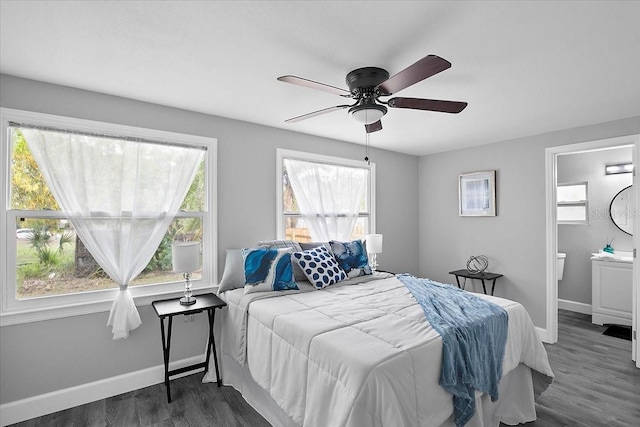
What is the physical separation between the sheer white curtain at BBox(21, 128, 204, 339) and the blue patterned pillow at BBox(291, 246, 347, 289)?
4.32 feet

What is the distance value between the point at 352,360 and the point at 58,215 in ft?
8.51

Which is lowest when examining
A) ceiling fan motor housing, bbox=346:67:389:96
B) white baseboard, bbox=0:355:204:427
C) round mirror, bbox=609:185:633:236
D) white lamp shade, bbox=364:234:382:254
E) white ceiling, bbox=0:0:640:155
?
white baseboard, bbox=0:355:204:427

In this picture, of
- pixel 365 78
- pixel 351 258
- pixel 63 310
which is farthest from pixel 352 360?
pixel 63 310

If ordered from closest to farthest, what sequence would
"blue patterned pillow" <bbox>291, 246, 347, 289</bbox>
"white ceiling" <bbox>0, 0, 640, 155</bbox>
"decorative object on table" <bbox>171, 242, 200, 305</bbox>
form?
"white ceiling" <bbox>0, 0, 640, 155</bbox> → "decorative object on table" <bbox>171, 242, 200, 305</bbox> → "blue patterned pillow" <bbox>291, 246, 347, 289</bbox>

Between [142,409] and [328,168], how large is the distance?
320 centimetres

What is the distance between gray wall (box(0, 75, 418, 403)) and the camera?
2488mm

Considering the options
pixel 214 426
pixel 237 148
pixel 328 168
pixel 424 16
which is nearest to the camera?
pixel 424 16

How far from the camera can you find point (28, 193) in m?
2.57

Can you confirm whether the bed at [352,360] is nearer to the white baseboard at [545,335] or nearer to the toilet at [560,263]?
the white baseboard at [545,335]

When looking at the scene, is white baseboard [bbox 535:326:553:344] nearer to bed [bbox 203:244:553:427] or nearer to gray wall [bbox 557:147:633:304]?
gray wall [bbox 557:147:633:304]

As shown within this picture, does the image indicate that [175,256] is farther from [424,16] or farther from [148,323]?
[424,16]

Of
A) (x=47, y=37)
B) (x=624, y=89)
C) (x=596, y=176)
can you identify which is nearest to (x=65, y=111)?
(x=47, y=37)

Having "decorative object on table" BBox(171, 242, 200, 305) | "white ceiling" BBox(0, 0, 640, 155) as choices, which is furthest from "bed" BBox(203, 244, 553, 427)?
"white ceiling" BBox(0, 0, 640, 155)

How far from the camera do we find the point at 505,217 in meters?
4.51
